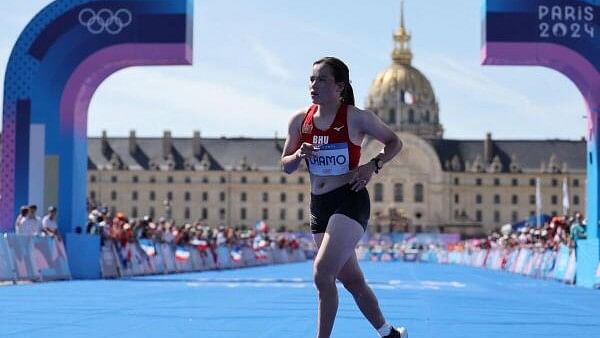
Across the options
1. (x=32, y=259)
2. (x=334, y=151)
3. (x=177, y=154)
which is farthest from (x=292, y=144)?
(x=177, y=154)

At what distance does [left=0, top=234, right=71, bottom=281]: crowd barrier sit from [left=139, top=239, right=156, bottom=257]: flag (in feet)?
23.6

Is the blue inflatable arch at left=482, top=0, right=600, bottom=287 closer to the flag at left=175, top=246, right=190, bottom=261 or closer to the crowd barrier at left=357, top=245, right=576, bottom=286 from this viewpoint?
the crowd barrier at left=357, top=245, right=576, bottom=286

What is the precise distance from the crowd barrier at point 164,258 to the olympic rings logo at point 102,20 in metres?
5.05

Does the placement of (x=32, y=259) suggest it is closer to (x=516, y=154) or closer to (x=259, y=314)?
(x=259, y=314)

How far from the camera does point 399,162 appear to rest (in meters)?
171

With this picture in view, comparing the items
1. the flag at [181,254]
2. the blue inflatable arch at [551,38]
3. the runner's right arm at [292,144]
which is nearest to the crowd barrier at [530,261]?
the blue inflatable arch at [551,38]

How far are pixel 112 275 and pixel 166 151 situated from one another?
14611cm

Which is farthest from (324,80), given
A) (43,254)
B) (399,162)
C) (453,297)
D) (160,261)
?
(399,162)

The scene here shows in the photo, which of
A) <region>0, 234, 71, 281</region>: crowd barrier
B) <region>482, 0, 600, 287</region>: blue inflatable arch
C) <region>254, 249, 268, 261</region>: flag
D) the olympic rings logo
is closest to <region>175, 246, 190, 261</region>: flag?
<region>0, 234, 71, 281</region>: crowd barrier

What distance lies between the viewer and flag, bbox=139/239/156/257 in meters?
32.8

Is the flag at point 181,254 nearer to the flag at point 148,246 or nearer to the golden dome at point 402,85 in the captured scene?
the flag at point 148,246

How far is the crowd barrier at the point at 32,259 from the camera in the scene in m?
22.2

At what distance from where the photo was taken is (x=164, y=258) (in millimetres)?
34844

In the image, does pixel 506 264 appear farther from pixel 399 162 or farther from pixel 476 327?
pixel 399 162
